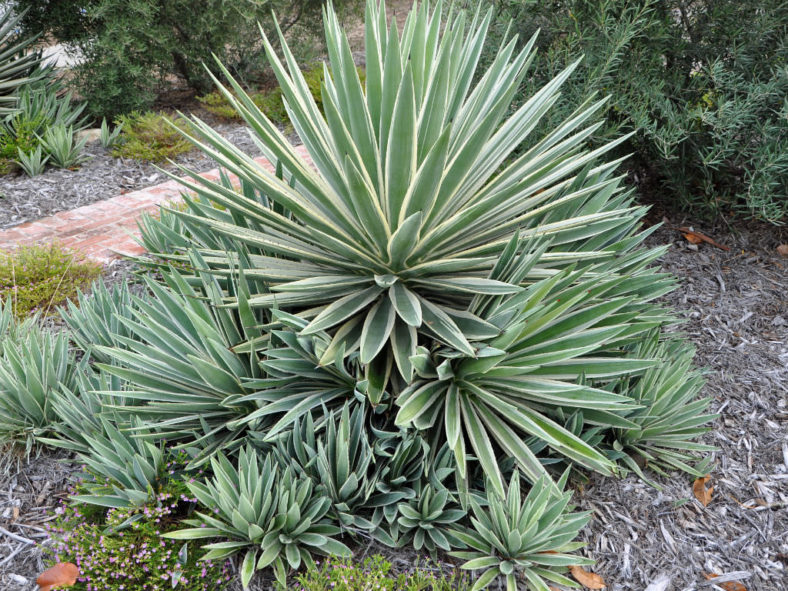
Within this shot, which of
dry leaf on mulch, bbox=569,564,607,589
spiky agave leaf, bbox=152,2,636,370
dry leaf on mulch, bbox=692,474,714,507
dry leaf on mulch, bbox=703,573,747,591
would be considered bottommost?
dry leaf on mulch, bbox=703,573,747,591

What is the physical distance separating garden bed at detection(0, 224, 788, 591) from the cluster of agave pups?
0.17 m

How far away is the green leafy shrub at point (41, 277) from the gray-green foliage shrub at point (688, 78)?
9.82 feet

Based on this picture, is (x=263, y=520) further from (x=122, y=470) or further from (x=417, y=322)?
(x=417, y=322)

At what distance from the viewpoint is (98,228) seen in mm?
4703

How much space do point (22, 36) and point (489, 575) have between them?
22.4ft

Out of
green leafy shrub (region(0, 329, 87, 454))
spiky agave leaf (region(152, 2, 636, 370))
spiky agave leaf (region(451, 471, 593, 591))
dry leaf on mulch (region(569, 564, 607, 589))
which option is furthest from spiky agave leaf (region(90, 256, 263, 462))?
dry leaf on mulch (region(569, 564, 607, 589))

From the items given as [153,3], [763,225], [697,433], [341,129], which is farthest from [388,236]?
[153,3]

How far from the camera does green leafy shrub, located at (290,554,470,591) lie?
82.8 inches

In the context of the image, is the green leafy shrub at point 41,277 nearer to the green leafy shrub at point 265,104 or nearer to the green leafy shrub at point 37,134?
the green leafy shrub at point 37,134

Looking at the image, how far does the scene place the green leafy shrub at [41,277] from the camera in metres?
3.69

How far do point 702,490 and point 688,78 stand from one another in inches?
102

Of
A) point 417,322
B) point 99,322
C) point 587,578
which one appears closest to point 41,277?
point 99,322

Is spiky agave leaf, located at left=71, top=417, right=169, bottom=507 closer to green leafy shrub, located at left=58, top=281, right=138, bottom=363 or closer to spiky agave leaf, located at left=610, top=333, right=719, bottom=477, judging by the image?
green leafy shrub, located at left=58, top=281, right=138, bottom=363

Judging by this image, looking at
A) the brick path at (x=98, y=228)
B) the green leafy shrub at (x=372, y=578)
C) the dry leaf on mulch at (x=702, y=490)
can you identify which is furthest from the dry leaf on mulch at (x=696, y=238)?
the brick path at (x=98, y=228)
